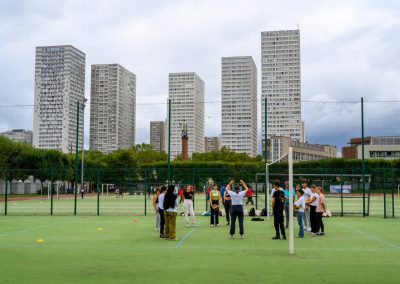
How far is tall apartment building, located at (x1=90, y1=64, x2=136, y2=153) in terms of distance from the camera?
105 ft

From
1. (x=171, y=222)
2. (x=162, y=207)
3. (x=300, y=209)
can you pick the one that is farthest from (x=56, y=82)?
(x=300, y=209)

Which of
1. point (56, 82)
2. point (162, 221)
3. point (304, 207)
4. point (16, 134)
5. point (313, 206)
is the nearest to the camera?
point (162, 221)

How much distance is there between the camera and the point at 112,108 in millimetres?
32844

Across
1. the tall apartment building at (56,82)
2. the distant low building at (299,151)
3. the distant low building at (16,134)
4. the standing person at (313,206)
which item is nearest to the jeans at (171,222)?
the standing person at (313,206)

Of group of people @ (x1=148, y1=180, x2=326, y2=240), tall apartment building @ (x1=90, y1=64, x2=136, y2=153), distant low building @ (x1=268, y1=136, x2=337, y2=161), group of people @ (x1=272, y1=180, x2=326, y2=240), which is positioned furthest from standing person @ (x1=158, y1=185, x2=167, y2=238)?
tall apartment building @ (x1=90, y1=64, x2=136, y2=153)

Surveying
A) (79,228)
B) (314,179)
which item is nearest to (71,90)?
(314,179)

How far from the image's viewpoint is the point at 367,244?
44.9 feet

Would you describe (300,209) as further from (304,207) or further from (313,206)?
(313,206)

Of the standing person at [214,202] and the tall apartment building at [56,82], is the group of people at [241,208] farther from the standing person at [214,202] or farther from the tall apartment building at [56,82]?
the tall apartment building at [56,82]

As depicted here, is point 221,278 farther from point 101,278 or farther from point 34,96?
point 34,96

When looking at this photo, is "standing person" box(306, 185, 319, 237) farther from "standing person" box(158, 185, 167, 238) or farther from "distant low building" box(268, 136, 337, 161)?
"standing person" box(158, 185, 167, 238)

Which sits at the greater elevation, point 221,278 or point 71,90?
point 71,90

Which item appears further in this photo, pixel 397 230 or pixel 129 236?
pixel 397 230

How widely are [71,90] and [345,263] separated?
17650 centimetres
